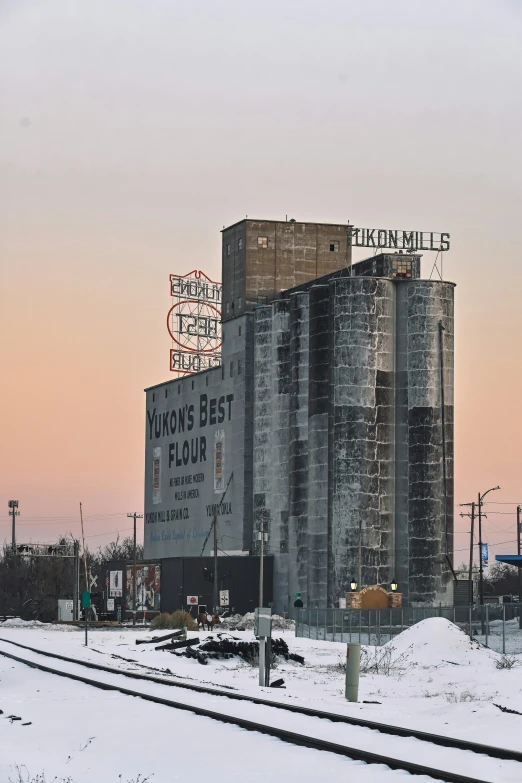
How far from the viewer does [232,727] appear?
69.3 feet

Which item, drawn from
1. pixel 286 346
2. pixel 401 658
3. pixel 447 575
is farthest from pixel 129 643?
pixel 286 346

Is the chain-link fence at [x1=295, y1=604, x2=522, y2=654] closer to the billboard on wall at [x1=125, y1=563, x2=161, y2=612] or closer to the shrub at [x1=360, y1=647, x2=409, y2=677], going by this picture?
the shrub at [x1=360, y1=647, x2=409, y2=677]

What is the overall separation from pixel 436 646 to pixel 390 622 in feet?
60.8

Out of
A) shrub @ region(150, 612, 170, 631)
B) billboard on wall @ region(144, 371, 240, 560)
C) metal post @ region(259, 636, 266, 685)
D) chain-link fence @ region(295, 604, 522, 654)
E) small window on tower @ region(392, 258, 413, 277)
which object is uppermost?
small window on tower @ region(392, 258, 413, 277)

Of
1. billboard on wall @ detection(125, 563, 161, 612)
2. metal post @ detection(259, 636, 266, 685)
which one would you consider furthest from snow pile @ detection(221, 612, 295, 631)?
metal post @ detection(259, 636, 266, 685)

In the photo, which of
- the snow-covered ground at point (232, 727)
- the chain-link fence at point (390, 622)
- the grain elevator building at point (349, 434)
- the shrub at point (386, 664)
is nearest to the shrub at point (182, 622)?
the chain-link fence at point (390, 622)

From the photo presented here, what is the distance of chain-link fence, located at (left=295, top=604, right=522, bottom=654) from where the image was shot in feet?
173

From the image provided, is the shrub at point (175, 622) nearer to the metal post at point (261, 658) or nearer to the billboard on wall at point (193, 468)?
the billboard on wall at point (193, 468)

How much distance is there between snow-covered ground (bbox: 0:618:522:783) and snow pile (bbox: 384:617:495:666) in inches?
7.3

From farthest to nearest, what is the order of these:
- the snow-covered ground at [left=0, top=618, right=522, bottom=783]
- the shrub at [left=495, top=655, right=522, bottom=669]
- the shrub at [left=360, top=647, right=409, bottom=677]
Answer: the shrub at [left=360, top=647, right=409, bottom=677], the shrub at [left=495, top=655, right=522, bottom=669], the snow-covered ground at [left=0, top=618, right=522, bottom=783]

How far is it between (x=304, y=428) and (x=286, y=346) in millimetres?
8830

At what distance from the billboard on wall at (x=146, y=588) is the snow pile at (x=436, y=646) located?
2741 inches

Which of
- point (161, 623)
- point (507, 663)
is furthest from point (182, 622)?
point (507, 663)

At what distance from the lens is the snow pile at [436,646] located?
44875 millimetres
